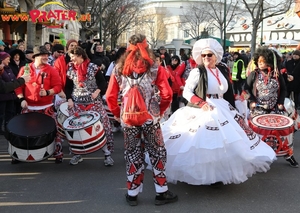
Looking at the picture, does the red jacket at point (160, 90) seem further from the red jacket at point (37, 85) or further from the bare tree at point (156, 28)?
the bare tree at point (156, 28)

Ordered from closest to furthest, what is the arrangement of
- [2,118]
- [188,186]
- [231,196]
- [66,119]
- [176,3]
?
1. [231,196]
2. [188,186]
3. [66,119]
4. [2,118]
5. [176,3]

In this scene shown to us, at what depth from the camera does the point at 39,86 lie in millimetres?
5781

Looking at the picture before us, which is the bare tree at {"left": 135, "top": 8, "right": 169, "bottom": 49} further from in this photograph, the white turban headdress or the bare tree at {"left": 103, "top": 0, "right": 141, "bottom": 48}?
the white turban headdress

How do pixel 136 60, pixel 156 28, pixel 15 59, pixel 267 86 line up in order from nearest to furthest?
pixel 136 60 < pixel 267 86 < pixel 15 59 < pixel 156 28

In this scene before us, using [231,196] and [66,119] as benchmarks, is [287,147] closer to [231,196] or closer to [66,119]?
[231,196]

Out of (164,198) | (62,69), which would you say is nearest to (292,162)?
(164,198)

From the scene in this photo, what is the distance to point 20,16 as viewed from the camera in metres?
17.7

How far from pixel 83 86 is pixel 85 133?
0.81 meters

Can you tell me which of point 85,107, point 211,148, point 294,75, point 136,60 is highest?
point 136,60

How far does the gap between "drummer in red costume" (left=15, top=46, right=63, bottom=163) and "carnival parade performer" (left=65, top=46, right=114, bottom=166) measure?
0.77 ft

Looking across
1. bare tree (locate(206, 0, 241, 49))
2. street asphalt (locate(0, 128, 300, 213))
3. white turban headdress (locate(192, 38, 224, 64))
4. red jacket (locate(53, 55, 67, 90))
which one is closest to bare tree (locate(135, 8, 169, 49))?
bare tree (locate(206, 0, 241, 49))

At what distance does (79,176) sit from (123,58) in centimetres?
218

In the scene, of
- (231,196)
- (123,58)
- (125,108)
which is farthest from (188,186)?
(123,58)

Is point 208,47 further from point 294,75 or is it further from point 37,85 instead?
point 294,75
